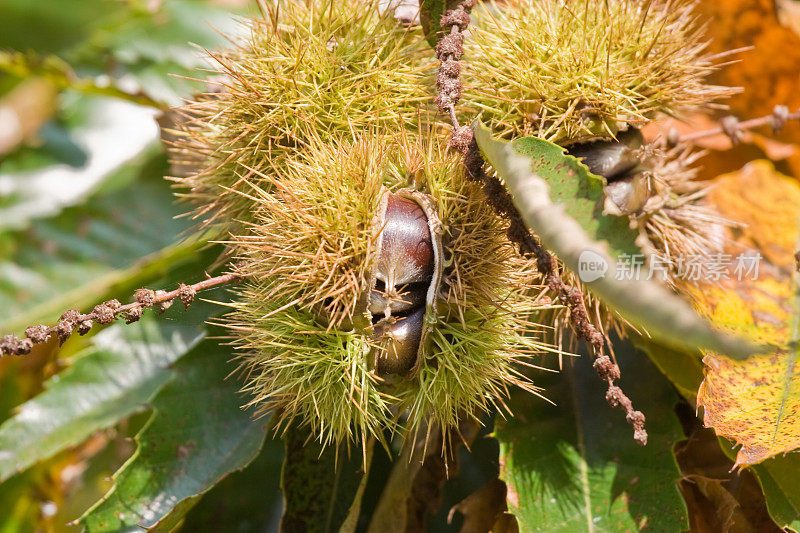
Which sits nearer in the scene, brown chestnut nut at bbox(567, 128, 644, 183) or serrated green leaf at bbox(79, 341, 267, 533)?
brown chestnut nut at bbox(567, 128, 644, 183)

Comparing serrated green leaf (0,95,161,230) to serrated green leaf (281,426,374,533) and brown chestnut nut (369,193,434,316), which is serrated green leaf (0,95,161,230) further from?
brown chestnut nut (369,193,434,316)

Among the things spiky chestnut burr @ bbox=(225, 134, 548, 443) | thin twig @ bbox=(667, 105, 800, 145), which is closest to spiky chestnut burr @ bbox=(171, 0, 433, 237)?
spiky chestnut burr @ bbox=(225, 134, 548, 443)

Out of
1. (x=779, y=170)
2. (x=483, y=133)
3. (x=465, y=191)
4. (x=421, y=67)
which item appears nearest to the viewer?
(x=483, y=133)

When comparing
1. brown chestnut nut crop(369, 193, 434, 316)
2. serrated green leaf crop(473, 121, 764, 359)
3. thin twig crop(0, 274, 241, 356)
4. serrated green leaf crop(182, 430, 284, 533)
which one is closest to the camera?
serrated green leaf crop(473, 121, 764, 359)

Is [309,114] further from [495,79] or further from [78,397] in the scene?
[78,397]

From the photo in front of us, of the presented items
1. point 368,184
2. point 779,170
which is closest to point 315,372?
point 368,184

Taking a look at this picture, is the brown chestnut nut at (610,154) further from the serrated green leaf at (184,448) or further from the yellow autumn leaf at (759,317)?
the serrated green leaf at (184,448)
